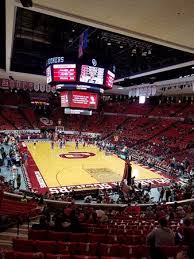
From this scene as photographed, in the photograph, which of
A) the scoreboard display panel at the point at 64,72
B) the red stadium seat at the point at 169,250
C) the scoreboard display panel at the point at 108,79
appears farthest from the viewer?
the scoreboard display panel at the point at 108,79

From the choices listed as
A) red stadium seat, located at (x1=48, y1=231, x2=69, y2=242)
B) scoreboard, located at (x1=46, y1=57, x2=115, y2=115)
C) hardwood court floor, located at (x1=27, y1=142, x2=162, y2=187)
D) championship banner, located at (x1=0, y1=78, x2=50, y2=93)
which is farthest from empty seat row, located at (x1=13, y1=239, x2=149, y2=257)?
championship banner, located at (x1=0, y1=78, x2=50, y2=93)

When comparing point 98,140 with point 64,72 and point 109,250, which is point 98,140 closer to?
point 64,72

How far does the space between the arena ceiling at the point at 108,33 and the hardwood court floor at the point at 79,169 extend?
8.56 meters

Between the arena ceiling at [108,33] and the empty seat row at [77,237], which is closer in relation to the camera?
the empty seat row at [77,237]

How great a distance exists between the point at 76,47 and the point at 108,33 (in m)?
4.56

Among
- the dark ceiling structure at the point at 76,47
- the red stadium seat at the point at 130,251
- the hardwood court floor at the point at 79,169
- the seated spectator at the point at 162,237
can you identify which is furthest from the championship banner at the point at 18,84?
the seated spectator at the point at 162,237

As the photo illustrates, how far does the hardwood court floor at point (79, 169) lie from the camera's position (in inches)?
817

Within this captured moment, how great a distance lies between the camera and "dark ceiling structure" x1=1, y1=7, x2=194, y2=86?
15398 millimetres

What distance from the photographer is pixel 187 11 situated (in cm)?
666

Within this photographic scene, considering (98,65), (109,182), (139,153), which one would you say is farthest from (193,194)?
(139,153)

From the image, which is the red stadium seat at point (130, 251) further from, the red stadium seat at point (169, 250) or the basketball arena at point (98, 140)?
the red stadium seat at point (169, 250)

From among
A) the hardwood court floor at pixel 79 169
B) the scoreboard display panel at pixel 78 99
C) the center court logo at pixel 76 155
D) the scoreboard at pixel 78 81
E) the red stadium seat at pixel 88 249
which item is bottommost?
the hardwood court floor at pixel 79 169

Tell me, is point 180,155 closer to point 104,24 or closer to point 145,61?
point 145,61

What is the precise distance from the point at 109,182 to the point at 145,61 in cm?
1005
